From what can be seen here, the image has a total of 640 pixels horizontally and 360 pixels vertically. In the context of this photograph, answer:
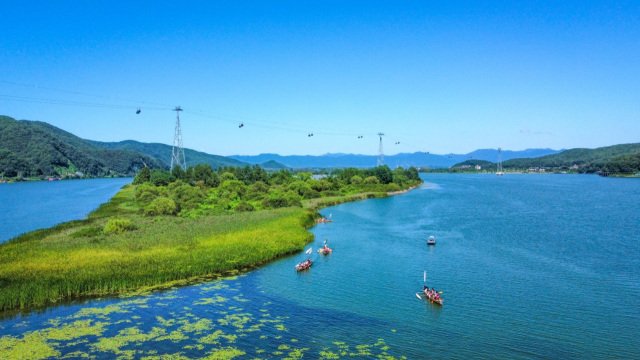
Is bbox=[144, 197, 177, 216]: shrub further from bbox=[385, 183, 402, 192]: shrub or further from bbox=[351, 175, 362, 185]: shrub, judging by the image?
bbox=[385, 183, 402, 192]: shrub

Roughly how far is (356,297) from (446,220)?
38530 millimetres

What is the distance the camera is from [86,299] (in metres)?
26.7

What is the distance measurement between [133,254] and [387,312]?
2206 cm

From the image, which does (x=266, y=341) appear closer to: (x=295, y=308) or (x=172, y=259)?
(x=295, y=308)

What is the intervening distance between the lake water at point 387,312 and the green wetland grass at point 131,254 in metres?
2.11

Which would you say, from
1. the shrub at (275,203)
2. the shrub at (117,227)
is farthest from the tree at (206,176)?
the shrub at (117,227)

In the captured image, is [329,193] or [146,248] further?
[329,193]

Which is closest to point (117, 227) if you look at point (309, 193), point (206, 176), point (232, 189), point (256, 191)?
point (232, 189)

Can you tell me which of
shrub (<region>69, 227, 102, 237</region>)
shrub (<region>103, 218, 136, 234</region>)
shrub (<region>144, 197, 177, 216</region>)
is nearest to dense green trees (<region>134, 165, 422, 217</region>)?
shrub (<region>144, 197, 177, 216</region>)

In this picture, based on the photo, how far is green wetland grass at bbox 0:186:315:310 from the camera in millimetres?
27234

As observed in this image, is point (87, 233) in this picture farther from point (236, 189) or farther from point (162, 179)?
point (162, 179)

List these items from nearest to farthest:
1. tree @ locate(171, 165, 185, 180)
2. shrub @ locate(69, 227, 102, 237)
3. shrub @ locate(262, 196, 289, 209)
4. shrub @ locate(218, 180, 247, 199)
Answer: shrub @ locate(69, 227, 102, 237), shrub @ locate(262, 196, 289, 209), shrub @ locate(218, 180, 247, 199), tree @ locate(171, 165, 185, 180)

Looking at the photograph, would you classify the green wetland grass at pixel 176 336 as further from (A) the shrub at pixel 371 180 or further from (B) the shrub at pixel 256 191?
(A) the shrub at pixel 371 180

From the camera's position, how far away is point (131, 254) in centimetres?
3409
